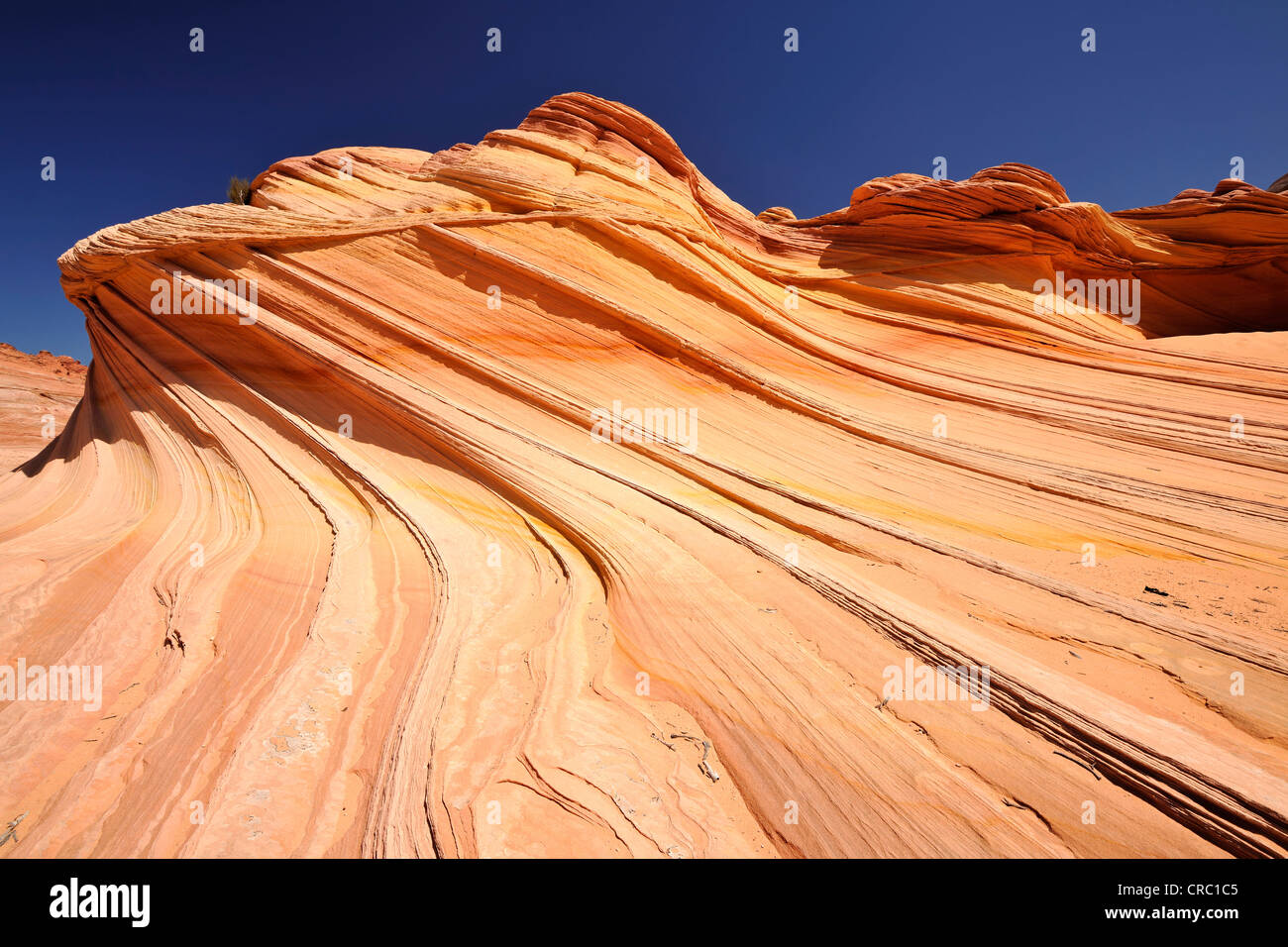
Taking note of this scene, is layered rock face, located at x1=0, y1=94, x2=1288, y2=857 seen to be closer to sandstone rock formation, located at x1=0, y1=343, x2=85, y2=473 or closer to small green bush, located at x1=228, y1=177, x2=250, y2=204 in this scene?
small green bush, located at x1=228, y1=177, x2=250, y2=204

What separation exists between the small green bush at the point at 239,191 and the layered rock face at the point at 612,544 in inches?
70.2

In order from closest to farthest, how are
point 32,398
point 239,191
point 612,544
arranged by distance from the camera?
point 612,544
point 239,191
point 32,398

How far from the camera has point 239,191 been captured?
11.6 m

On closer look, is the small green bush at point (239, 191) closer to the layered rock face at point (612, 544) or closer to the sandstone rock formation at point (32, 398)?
the layered rock face at point (612, 544)

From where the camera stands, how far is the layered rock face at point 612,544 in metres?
2.37

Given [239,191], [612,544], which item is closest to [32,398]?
[239,191]

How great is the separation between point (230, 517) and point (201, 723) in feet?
10.6

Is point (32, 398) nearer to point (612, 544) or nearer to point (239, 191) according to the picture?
point (239, 191)

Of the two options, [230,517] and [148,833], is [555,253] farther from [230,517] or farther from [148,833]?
[148,833]

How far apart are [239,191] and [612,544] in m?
13.4

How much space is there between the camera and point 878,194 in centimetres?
1326

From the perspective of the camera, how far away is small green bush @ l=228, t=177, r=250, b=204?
11.6 m

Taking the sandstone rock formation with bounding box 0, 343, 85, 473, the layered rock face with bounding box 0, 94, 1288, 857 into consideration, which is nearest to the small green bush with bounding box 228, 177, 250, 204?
the layered rock face with bounding box 0, 94, 1288, 857
